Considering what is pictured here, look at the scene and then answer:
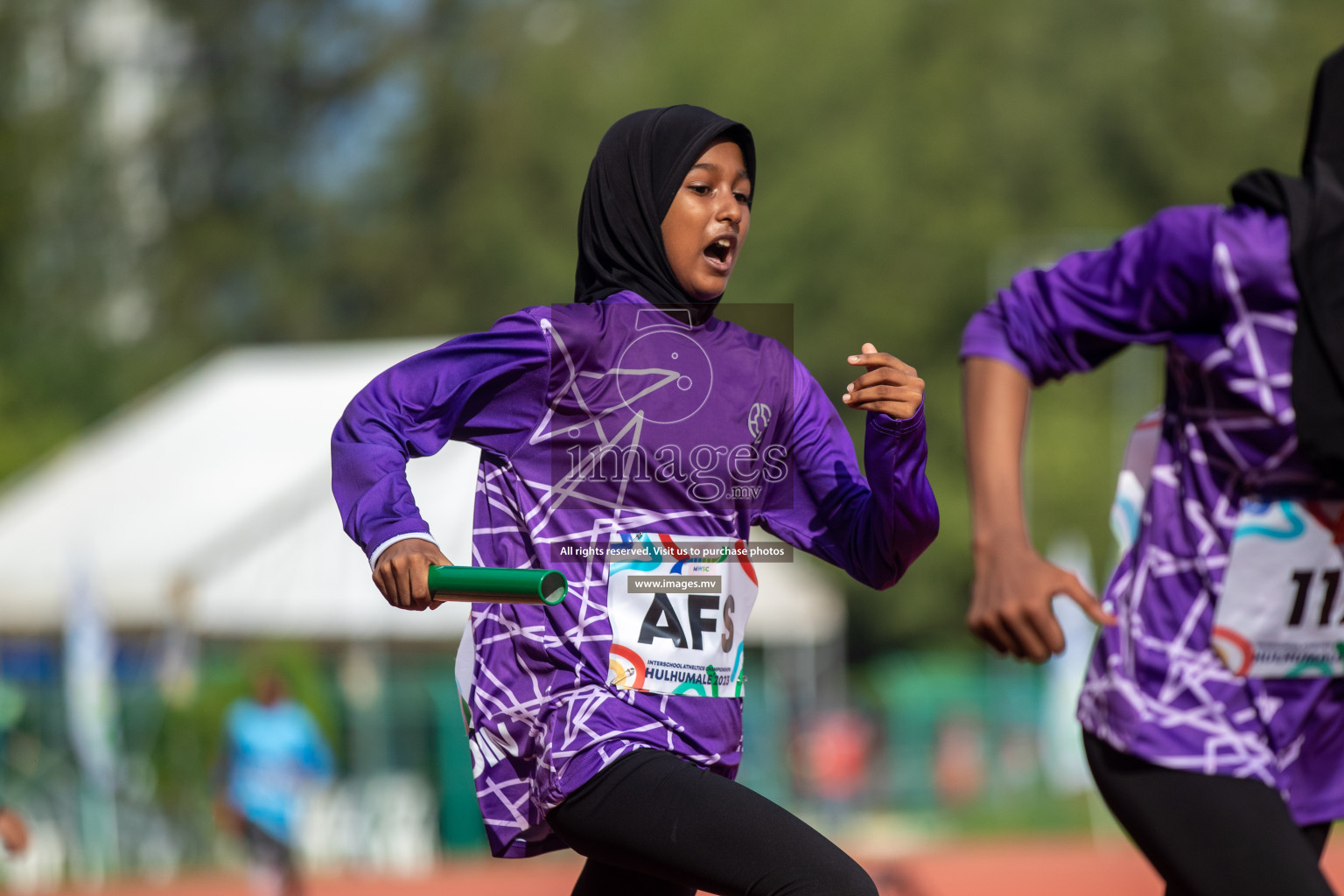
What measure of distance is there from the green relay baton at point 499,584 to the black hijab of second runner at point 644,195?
27.4 inches

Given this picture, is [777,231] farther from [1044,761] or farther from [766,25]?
[1044,761]

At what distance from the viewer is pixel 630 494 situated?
109 inches

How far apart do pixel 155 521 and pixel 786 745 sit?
297 inches

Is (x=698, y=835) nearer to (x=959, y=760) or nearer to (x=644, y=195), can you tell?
(x=644, y=195)

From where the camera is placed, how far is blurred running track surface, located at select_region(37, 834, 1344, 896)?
13.3 m

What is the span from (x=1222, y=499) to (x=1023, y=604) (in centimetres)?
73

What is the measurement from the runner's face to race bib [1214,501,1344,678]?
103 centimetres

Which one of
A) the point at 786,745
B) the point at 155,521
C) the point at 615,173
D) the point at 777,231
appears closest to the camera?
the point at 615,173

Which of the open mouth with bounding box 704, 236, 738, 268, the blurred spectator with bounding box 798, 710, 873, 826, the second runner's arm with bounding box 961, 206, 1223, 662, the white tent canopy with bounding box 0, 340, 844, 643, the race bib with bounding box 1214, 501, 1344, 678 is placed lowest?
the blurred spectator with bounding box 798, 710, 873, 826

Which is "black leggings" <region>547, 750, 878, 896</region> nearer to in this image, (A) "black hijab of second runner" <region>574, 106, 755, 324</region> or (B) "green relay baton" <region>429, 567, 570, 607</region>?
(B) "green relay baton" <region>429, 567, 570, 607</region>

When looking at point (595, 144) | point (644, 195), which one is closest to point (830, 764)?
point (644, 195)

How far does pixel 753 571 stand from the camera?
9.57ft

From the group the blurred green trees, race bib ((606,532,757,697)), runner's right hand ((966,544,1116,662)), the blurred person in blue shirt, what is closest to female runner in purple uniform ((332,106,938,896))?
race bib ((606,532,757,697))


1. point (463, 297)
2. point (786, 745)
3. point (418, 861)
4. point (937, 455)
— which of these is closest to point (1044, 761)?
point (786, 745)
